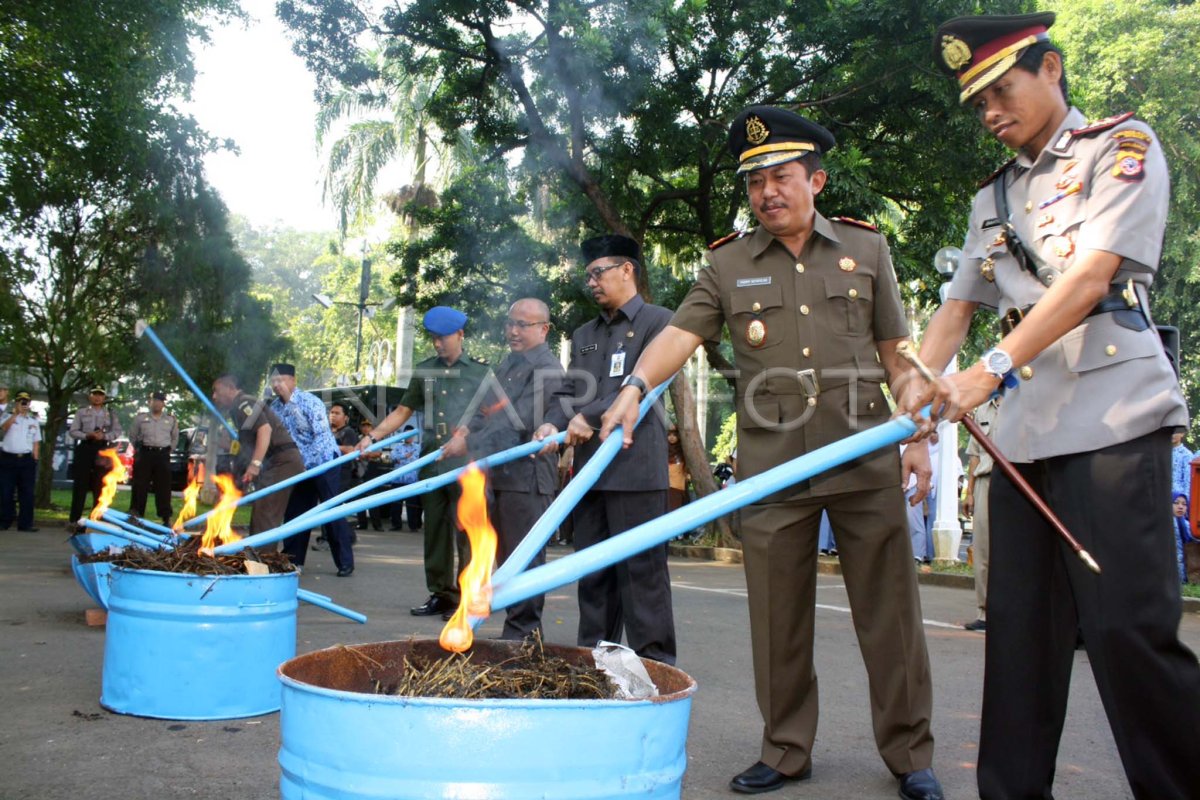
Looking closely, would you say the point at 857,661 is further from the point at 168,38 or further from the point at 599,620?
the point at 168,38

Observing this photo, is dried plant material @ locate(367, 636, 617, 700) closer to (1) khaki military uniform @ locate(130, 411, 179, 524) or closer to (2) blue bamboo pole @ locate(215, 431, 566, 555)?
(2) blue bamboo pole @ locate(215, 431, 566, 555)

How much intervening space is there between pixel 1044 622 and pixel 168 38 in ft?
48.8

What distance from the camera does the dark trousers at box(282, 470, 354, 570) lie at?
9.98 metres

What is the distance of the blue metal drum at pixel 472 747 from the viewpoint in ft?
6.40

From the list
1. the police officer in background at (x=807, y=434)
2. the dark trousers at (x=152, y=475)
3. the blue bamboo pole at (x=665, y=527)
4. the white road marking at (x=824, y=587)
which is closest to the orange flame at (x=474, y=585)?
the blue bamboo pole at (x=665, y=527)

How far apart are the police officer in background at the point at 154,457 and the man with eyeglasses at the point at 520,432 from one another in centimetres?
940

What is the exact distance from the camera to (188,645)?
430 centimetres

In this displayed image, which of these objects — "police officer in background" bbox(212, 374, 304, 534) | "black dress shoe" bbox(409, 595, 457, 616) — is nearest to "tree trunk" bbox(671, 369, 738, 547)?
"police officer in background" bbox(212, 374, 304, 534)

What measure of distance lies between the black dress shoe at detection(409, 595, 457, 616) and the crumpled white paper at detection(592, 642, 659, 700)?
5.10 m

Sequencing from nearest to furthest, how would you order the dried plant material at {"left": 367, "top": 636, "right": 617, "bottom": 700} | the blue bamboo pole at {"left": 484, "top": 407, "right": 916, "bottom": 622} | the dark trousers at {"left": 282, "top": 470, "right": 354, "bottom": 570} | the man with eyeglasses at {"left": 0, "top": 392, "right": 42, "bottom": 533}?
the blue bamboo pole at {"left": 484, "top": 407, "right": 916, "bottom": 622}
the dried plant material at {"left": 367, "top": 636, "right": 617, "bottom": 700}
the dark trousers at {"left": 282, "top": 470, "right": 354, "bottom": 570}
the man with eyeglasses at {"left": 0, "top": 392, "right": 42, "bottom": 533}

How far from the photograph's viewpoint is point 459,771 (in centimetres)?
195

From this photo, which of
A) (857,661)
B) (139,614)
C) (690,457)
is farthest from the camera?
(690,457)

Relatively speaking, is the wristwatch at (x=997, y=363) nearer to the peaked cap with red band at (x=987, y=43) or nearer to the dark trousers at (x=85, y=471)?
the peaked cap with red band at (x=987, y=43)

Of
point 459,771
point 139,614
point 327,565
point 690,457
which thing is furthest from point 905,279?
point 459,771
